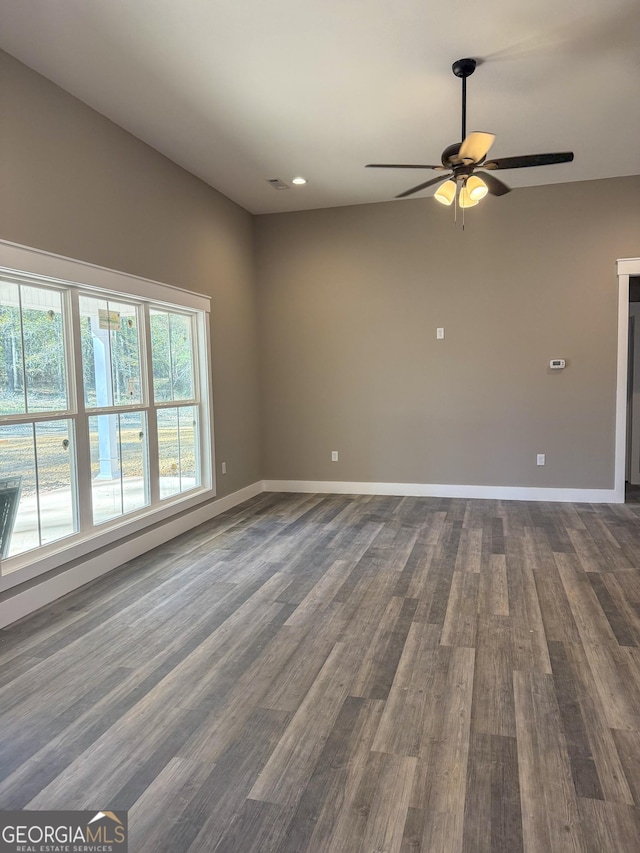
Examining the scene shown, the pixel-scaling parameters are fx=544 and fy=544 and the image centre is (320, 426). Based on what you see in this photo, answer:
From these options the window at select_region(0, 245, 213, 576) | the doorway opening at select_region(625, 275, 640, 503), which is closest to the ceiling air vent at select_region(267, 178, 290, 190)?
the window at select_region(0, 245, 213, 576)

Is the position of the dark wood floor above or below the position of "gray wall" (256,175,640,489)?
below

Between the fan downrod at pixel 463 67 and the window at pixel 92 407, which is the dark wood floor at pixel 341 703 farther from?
the fan downrod at pixel 463 67

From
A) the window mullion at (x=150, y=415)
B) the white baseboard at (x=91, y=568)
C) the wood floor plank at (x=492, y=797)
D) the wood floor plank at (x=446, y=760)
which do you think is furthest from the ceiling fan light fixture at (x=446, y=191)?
the white baseboard at (x=91, y=568)

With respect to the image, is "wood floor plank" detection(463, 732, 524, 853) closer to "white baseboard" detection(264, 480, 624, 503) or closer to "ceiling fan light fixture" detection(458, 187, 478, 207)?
"ceiling fan light fixture" detection(458, 187, 478, 207)

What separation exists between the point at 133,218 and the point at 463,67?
248 centimetres

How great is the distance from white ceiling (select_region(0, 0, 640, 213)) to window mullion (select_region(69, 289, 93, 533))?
1401mm

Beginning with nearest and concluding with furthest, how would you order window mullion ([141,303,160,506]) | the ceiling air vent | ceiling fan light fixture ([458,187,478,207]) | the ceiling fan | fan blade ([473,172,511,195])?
the ceiling fan → fan blade ([473,172,511,195]) → ceiling fan light fixture ([458,187,478,207]) → window mullion ([141,303,160,506]) → the ceiling air vent

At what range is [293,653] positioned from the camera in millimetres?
2670

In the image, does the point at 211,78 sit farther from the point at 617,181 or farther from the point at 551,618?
the point at 617,181

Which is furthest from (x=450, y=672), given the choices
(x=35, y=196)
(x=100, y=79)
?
(x=100, y=79)

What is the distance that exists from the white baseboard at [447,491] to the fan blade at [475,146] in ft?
11.8

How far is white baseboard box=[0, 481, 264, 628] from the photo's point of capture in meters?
3.11

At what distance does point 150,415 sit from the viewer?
4.46 metres

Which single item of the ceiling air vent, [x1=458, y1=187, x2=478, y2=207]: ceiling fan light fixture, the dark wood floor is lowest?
the dark wood floor
